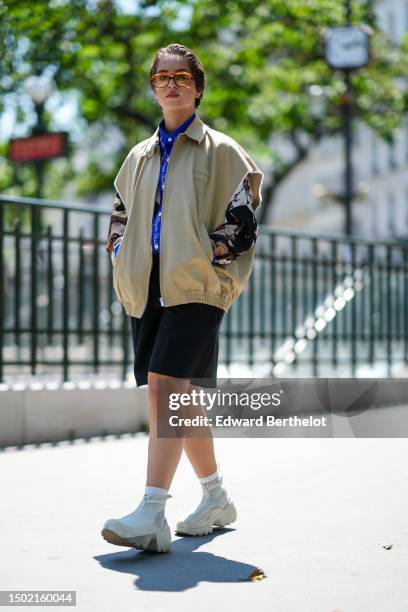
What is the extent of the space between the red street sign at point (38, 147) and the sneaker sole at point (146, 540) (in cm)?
1214

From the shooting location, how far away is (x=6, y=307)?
8477 mm

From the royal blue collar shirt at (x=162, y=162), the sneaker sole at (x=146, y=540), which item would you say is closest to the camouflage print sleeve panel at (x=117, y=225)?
the royal blue collar shirt at (x=162, y=162)

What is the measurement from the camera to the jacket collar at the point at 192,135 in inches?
177

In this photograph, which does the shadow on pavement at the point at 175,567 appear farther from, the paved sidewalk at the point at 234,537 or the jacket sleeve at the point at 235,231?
the jacket sleeve at the point at 235,231

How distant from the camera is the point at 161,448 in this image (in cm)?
439

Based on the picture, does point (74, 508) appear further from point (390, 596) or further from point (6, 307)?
point (6, 307)

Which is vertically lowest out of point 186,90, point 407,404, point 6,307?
point 407,404

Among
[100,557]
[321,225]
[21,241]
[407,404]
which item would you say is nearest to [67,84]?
[407,404]

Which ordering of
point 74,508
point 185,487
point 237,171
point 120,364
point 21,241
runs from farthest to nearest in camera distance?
point 120,364, point 21,241, point 185,487, point 74,508, point 237,171

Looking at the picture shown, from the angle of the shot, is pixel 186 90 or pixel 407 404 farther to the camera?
pixel 407 404

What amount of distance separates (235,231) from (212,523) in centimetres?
122

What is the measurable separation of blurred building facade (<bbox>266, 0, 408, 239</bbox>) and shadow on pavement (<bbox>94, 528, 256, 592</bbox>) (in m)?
51.4

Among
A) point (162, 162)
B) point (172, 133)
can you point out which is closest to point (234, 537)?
point (162, 162)

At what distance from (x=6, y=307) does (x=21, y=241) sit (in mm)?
500
